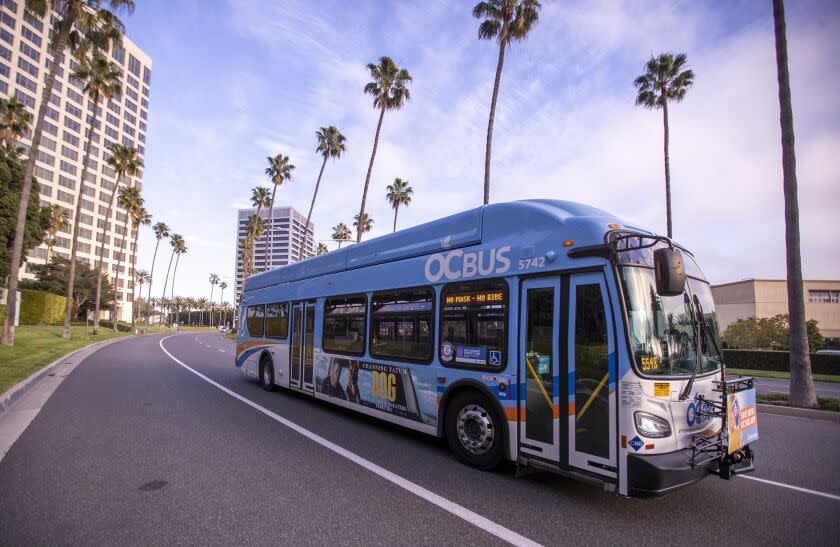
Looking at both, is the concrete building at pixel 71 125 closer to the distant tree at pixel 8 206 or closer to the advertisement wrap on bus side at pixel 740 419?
the distant tree at pixel 8 206

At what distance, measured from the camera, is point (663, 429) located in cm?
410

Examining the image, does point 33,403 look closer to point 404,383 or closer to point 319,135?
→ point 404,383

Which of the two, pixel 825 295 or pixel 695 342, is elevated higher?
pixel 825 295

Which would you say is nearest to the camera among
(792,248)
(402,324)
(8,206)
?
(402,324)

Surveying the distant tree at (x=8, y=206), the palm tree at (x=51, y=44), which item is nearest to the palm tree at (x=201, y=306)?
the distant tree at (x=8, y=206)

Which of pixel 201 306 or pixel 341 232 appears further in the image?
pixel 201 306

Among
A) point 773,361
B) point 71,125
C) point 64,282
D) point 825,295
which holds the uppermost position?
point 71,125

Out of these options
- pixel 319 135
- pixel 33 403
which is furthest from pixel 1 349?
pixel 319 135

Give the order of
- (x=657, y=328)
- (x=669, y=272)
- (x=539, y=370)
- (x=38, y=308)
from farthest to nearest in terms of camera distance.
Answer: (x=38, y=308) → (x=539, y=370) → (x=657, y=328) → (x=669, y=272)

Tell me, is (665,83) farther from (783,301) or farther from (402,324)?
(783,301)

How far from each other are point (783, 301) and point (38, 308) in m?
94.3

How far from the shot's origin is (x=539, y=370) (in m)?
4.89

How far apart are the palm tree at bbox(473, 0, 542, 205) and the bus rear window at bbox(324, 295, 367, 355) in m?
12.0

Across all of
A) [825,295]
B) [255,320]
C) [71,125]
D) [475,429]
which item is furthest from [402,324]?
[71,125]
